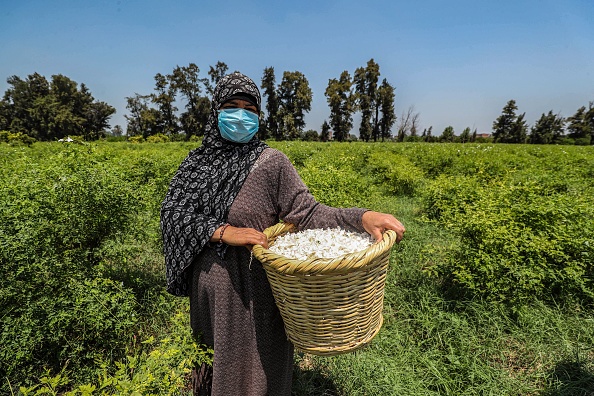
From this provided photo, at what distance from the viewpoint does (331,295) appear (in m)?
0.92

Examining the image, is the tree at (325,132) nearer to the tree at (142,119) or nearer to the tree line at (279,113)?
the tree line at (279,113)

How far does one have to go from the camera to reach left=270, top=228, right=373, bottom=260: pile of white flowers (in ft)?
3.37

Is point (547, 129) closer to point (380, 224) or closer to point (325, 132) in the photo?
point (325, 132)

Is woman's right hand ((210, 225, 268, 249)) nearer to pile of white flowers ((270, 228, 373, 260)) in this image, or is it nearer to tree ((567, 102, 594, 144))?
pile of white flowers ((270, 228, 373, 260))

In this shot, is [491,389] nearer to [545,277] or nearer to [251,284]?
[545,277]

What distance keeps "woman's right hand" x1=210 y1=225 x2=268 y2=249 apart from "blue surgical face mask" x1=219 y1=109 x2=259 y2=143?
1.34 ft

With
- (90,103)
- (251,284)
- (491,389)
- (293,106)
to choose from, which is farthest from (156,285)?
(90,103)

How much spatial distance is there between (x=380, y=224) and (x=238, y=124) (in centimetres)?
73

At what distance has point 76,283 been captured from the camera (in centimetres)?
199

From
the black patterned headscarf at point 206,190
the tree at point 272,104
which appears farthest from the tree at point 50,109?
the black patterned headscarf at point 206,190

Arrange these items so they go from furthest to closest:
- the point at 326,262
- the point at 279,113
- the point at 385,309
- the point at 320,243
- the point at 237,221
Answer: the point at 279,113 → the point at 385,309 → the point at 237,221 → the point at 320,243 → the point at 326,262

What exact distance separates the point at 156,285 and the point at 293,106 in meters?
38.9

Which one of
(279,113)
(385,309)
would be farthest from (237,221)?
(279,113)

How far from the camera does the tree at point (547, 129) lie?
40.7m
